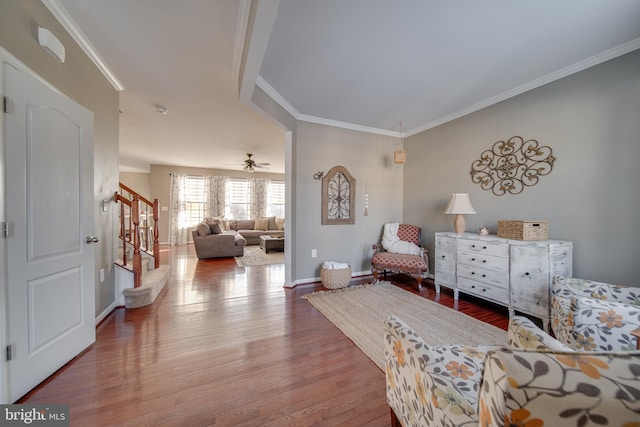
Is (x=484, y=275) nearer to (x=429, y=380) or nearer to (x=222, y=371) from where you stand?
(x=429, y=380)

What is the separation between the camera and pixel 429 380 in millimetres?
840

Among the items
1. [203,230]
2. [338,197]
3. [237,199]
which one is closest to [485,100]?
[338,197]

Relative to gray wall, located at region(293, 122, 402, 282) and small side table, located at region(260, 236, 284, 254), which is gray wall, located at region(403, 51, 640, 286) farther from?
small side table, located at region(260, 236, 284, 254)

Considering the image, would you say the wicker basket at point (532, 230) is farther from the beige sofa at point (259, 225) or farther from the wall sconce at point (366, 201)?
the beige sofa at point (259, 225)

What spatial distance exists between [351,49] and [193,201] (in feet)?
24.5

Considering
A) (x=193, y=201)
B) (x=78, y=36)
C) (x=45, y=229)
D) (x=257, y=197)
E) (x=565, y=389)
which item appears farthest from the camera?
(x=257, y=197)

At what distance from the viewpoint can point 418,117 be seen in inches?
143

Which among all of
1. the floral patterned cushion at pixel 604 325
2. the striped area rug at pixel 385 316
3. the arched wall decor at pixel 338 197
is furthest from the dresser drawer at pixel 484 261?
the arched wall decor at pixel 338 197

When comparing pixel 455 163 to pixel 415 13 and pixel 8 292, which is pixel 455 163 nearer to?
pixel 415 13

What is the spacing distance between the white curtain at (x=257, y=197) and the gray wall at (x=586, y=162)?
22.6 feet

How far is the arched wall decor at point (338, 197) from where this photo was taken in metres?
3.81

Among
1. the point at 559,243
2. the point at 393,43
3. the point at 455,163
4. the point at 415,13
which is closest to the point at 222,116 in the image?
the point at 393,43

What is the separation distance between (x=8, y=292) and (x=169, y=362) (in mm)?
Result: 1057

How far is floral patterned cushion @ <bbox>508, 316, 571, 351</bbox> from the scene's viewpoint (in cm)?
92
